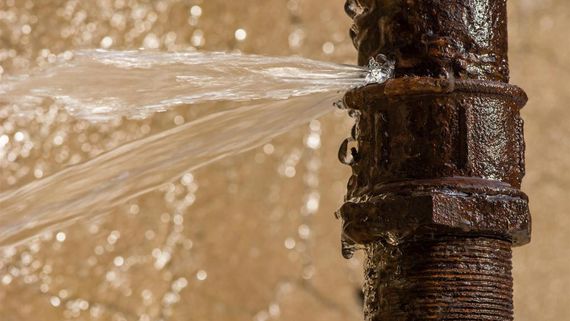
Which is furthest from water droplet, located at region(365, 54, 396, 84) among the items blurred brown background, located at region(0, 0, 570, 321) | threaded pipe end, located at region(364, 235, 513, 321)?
blurred brown background, located at region(0, 0, 570, 321)

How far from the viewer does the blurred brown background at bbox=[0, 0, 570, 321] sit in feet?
5.49

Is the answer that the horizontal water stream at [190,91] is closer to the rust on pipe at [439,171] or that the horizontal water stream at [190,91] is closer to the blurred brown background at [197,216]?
the rust on pipe at [439,171]

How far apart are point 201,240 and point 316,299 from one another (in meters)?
0.23

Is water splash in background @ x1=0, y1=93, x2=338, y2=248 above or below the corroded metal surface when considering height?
below

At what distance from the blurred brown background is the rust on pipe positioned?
32.4 inches

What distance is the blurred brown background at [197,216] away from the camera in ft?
5.49

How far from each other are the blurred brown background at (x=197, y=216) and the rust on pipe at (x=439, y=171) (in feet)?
2.70

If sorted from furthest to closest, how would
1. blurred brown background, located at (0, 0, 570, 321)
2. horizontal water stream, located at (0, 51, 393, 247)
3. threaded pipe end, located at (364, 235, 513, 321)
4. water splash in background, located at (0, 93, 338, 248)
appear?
blurred brown background, located at (0, 0, 570, 321)
water splash in background, located at (0, 93, 338, 248)
horizontal water stream, located at (0, 51, 393, 247)
threaded pipe end, located at (364, 235, 513, 321)

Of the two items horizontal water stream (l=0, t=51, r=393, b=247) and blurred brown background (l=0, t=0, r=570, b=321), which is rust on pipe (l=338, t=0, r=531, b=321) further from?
blurred brown background (l=0, t=0, r=570, b=321)

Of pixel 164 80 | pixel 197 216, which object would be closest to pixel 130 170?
pixel 164 80

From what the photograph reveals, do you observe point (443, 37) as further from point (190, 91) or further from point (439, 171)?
point (190, 91)

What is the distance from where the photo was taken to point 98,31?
1.73 m

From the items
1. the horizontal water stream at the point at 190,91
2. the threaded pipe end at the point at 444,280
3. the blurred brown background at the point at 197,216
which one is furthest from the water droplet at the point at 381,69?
the blurred brown background at the point at 197,216

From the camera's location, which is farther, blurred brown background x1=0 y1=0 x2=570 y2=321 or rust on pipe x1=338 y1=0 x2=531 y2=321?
blurred brown background x1=0 y1=0 x2=570 y2=321
